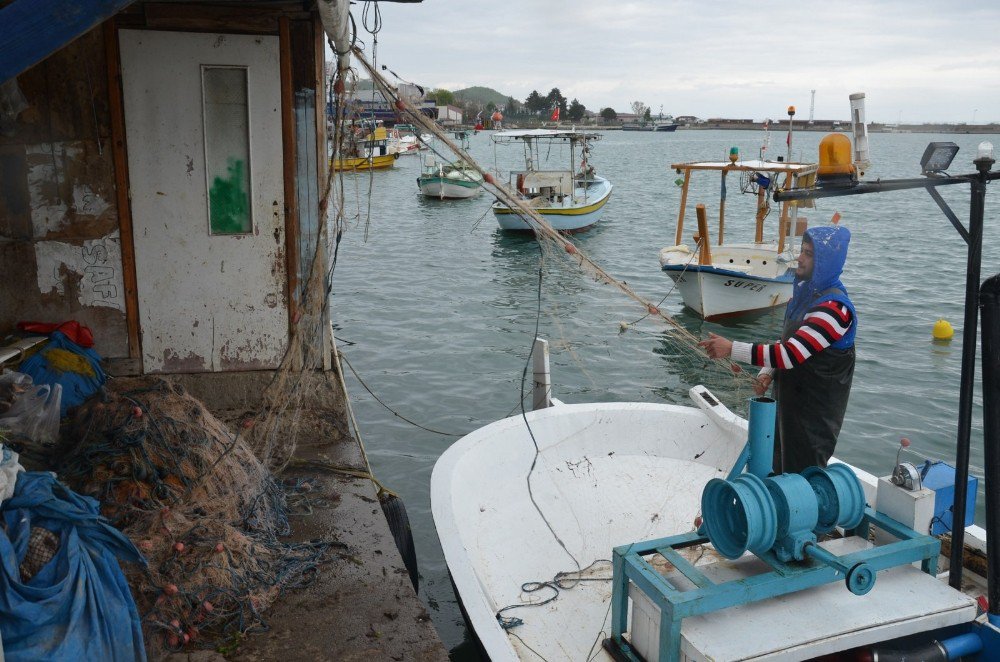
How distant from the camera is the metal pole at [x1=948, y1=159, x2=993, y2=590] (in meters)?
3.27

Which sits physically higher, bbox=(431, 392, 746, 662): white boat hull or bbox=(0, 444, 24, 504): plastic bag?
bbox=(0, 444, 24, 504): plastic bag

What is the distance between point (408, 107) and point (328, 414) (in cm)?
254

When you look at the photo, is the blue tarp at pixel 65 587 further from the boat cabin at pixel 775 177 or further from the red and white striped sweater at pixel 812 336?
the boat cabin at pixel 775 177

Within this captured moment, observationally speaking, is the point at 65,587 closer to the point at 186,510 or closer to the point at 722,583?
the point at 186,510

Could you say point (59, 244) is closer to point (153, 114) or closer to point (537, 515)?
point (153, 114)

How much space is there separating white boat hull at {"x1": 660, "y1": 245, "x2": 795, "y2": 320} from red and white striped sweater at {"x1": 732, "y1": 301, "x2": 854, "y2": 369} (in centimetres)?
964

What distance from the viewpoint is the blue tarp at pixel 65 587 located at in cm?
306

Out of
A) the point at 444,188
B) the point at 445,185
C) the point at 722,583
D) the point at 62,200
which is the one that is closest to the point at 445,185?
the point at 445,185

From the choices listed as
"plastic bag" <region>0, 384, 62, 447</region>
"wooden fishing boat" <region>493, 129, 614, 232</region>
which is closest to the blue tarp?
"plastic bag" <region>0, 384, 62, 447</region>

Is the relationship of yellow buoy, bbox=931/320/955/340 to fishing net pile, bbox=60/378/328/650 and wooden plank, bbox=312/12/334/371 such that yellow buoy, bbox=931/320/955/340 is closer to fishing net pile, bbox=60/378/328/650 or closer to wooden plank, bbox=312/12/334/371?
wooden plank, bbox=312/12/334/371

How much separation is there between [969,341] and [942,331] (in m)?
11.9

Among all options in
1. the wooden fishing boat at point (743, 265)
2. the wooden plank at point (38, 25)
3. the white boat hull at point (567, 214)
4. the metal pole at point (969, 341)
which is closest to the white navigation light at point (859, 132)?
the metal pole at point (969, 341)

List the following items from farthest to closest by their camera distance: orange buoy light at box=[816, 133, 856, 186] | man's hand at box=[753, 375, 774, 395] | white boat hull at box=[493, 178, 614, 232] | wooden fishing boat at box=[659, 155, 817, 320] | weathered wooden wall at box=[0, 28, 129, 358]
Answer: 1. white boat hull at box=[493, 178, 614, 232]
2. wooden fishing boat at box=[659, 155, 817, 320]
3. weathered wooden wall at box=[0, 28, 129, 358]
4. man's hand at box=[753, 375, 774, 395]
5. orange buoy light at box=[816, 133, 856, 186]

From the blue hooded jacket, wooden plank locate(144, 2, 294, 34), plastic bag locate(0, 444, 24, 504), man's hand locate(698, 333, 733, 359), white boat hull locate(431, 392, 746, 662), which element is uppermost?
wooden plank locate(144, 2, 294, 34)
